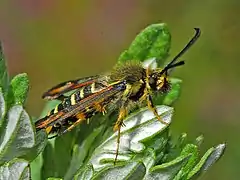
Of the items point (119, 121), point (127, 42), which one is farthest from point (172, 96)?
point (127, 42)

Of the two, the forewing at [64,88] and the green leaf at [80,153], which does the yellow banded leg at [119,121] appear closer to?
the green leaf at [80,153]

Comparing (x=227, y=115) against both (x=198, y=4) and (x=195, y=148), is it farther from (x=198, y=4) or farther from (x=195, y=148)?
(x=195, y=148)

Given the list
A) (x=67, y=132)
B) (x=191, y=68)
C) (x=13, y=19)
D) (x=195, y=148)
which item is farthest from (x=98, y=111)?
(x=13, y=19)

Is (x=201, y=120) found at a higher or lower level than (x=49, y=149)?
lower

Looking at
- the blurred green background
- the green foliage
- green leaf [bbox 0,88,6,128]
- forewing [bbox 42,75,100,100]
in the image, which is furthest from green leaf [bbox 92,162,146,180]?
the blurred green background

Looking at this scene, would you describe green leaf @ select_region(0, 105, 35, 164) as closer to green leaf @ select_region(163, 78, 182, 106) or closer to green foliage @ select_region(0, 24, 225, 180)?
green foliage @ select_region(0, 24, 225, 180)

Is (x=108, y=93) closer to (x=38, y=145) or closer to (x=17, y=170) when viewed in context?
(x=38, y=145)
